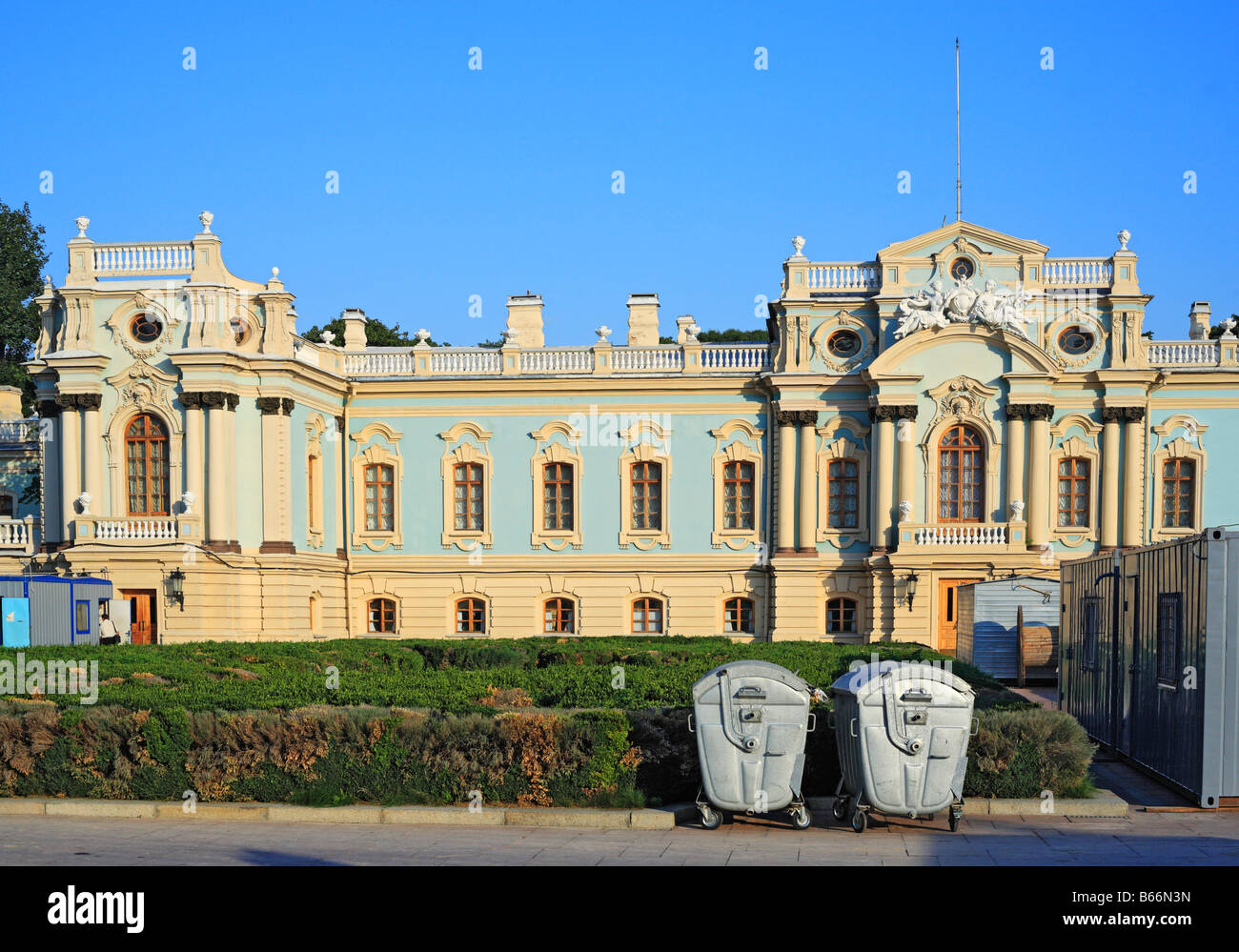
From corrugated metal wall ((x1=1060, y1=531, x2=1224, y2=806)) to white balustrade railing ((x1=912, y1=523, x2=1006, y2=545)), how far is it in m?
13.9

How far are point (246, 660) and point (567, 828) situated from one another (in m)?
10.1

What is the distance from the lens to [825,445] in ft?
114

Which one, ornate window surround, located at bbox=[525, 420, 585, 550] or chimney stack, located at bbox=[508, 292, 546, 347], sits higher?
chimney stack, located at bbox=[508, 292, 546, 347]

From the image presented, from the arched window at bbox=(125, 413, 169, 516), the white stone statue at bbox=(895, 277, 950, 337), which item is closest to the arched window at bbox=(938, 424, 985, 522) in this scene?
the white stone statue at bbox=(895, 277, 950, 337)

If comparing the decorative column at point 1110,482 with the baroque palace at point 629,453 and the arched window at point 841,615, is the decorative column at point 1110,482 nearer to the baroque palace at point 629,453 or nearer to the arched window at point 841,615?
the baroque palace at point 629,453

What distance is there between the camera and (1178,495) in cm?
3441

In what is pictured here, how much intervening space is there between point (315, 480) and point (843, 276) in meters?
15.3

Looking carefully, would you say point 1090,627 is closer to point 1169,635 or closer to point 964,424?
point 1169,635

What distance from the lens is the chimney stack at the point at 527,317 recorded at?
3791 cm

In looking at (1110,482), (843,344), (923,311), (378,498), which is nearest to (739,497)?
(843,344)

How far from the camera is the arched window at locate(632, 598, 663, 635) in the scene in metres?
35.8

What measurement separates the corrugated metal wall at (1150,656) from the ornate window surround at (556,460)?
1841 centimetres

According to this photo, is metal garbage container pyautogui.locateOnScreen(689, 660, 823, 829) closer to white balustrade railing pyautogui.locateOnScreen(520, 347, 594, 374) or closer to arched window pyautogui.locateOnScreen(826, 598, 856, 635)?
arched window pyautogui.locateOnScreen(826, 598, 856, 635)

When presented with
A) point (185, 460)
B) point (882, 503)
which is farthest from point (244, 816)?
point (882, 503)
